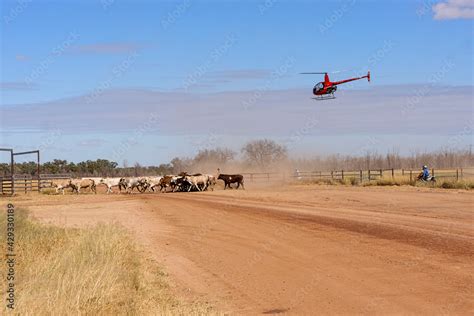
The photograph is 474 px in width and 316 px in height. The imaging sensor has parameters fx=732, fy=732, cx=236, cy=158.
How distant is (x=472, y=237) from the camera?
19719 mm

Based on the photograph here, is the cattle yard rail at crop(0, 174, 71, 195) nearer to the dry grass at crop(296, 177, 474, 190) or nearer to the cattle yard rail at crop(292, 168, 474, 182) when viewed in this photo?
the dry grass at crop(296, 177, 474, 190)

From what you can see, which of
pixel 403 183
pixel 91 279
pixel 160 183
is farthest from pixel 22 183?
pixel 91 279

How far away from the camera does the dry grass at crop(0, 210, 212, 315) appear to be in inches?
423

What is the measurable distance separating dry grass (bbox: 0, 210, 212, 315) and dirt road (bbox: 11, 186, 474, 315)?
794mm

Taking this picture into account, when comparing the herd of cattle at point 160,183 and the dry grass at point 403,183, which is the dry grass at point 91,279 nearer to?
the dry grass at point 403,183

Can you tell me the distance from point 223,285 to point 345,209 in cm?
1787

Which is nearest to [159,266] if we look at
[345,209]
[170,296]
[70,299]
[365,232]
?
[170,296]

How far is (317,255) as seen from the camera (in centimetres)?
1794

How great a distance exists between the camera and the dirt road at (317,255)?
12.8 m

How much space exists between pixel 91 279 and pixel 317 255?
290 inches

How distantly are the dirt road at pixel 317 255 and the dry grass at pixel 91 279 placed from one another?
0.79 meters

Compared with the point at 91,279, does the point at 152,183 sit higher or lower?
higher

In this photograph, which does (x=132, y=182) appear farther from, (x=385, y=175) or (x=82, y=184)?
(x=385, y=175)

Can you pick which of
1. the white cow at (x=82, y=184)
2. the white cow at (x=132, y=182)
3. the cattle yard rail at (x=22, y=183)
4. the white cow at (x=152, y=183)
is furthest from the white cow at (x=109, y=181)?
the cattle yard rail at (x=22, y=183)
